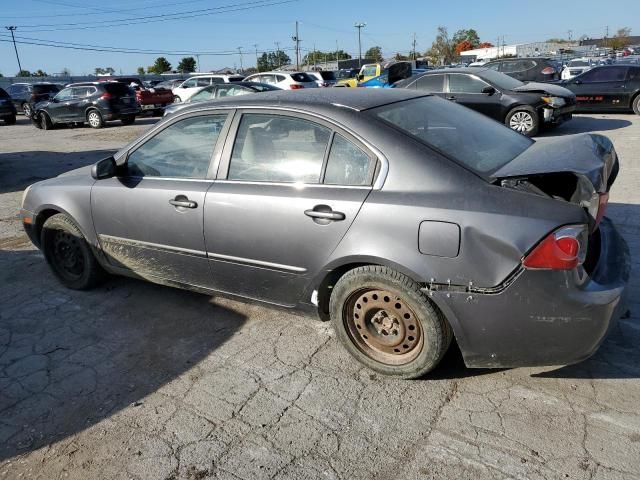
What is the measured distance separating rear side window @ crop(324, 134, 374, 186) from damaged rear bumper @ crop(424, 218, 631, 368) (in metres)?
0.77

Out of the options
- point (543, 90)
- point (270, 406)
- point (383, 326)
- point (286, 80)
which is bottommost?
point (270, 406)

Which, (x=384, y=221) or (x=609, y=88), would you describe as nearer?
(x=384, y=221)

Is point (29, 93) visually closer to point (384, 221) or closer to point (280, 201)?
point (280, 201)

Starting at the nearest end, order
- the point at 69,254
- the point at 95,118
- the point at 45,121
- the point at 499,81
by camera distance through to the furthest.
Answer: the point at 69,254 < the point at 499,81 < the point at 95,118 < the point at 45,121

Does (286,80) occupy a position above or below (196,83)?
below

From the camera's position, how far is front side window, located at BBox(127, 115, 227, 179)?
11.4ft

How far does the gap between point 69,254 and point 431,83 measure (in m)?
9.36

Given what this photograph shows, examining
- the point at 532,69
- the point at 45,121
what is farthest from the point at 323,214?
the point at 45,121

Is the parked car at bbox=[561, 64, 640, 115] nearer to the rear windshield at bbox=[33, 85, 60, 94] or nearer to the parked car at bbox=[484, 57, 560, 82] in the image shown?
the parked car at bbox=[484, 57, 560, 82]

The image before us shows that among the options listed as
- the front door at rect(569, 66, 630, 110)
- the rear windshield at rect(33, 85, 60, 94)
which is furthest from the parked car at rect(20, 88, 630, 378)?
the rear windshield at rect(33, 85, 60, 94)

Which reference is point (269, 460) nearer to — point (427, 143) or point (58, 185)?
point (427, 143)

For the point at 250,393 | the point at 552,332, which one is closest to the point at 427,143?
the point at 552,332

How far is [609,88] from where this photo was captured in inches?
539

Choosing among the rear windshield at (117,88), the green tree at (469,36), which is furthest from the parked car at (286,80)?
the green tree at (469,36)
